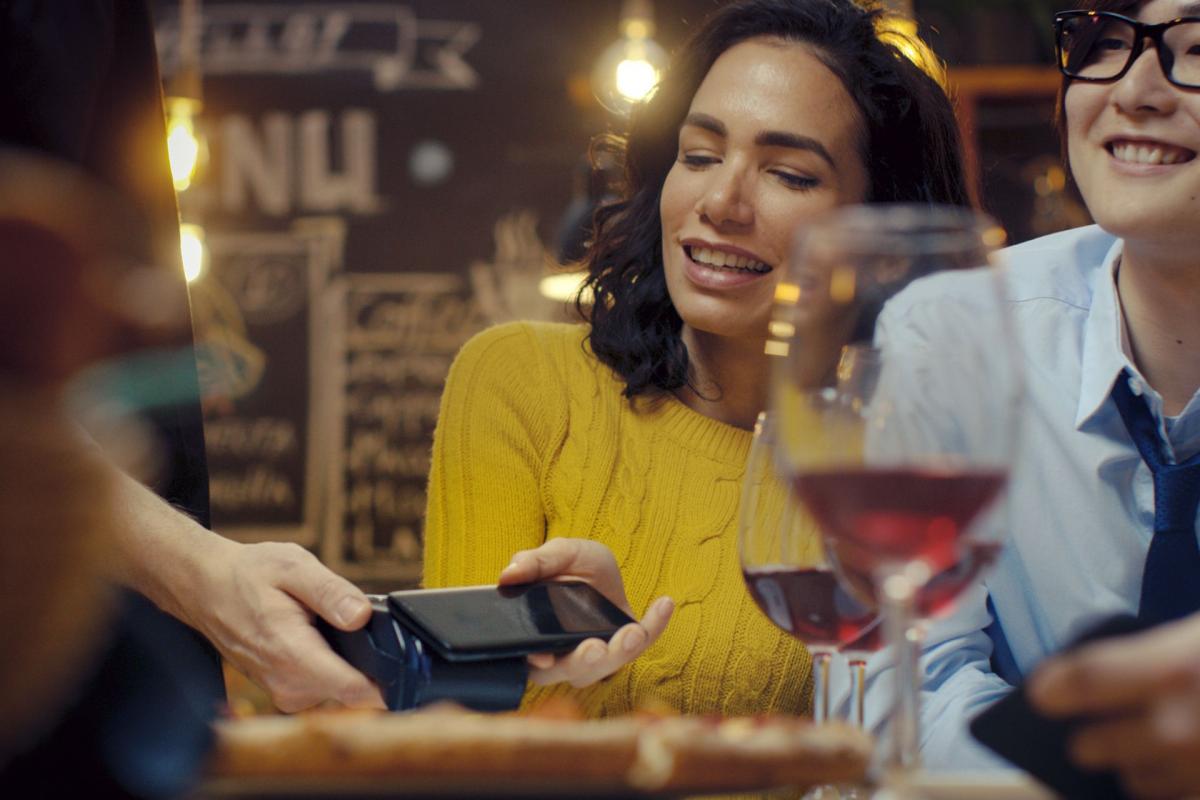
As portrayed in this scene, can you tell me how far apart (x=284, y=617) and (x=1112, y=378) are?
0.97 m

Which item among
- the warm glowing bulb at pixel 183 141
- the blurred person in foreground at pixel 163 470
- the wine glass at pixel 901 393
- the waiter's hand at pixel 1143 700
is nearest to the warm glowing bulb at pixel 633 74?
the warm glowing bulb at pixel 183 141

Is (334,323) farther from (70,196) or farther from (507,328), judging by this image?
(70,196)

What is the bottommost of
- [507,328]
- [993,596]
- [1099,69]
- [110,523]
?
[993,596]

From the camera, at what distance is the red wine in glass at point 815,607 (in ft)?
2.58

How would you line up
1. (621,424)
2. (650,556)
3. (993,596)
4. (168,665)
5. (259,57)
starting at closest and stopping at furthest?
(168,665) < (993,596) < (650,556) < (621,424) < (259,57)

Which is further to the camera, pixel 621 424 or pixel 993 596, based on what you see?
pixel 621 424

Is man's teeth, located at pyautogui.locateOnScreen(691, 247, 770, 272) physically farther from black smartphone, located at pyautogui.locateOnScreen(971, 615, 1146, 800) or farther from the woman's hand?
black smartphone, located at pyautogui.locateOnScreen(971, 615, 1146, 800)

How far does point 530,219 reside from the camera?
4633 mm

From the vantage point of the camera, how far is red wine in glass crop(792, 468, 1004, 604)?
542 mm

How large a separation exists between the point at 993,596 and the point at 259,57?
396cm

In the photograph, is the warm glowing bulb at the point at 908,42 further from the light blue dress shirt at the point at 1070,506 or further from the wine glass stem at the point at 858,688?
the wine glass stem at the point at 858,688

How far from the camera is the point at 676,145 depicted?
83.0 inches

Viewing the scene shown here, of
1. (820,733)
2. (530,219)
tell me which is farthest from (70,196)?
(530,219)

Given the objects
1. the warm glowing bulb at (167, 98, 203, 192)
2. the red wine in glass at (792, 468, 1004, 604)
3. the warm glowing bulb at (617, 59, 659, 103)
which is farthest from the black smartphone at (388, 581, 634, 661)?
the warm glowing bulb at (167, 98, 203, 192)
